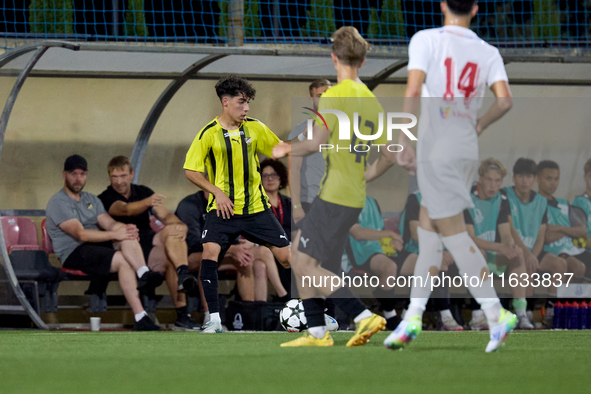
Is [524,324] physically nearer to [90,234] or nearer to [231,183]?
[231,183]

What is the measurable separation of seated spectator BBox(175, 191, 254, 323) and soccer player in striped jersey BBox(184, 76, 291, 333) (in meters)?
0.85

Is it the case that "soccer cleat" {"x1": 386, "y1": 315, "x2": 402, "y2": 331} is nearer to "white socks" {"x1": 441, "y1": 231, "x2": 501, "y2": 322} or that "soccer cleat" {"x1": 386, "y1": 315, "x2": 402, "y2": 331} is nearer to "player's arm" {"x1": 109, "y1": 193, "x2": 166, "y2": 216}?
"player's arm" {"x1": 109, "y1": 193, "x2": 166, "y2": 216}

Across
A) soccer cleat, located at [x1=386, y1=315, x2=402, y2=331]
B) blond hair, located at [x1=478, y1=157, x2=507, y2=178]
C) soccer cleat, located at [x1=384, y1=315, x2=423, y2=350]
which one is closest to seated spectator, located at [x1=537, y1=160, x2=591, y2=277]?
blond hair, located at [x1=478, y1=157, x2=507, y2=178]

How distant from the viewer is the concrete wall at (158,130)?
8.16m

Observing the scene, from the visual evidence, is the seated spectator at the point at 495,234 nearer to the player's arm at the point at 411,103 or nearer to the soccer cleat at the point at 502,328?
the soccer cleat at the point at 502,328

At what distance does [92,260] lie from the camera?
7500 millimetres

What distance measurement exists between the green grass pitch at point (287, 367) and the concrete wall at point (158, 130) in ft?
10.0

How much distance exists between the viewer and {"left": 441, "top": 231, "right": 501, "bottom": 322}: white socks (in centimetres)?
430

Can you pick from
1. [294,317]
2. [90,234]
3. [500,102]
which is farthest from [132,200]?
[500,102]

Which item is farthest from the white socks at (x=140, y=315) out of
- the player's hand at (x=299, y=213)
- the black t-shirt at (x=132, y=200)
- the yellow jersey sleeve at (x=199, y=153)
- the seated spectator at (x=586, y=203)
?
the seated spectator at (x=586, y=203)

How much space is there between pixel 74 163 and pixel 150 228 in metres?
0.91

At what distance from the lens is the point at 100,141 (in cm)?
858

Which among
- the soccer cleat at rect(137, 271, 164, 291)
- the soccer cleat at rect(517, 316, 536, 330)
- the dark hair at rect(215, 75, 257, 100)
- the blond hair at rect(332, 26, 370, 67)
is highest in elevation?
the dark hair at rect(215, 75, 257, 100)

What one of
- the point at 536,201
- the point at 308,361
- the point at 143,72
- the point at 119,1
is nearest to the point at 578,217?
the point at 536,201
